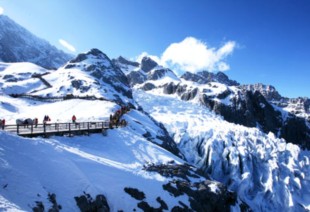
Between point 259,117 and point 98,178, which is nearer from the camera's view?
point 98,178

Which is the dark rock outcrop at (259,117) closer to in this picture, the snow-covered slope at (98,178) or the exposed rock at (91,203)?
the snow-covered slope at (98,178)

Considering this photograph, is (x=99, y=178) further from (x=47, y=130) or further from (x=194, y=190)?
(x=47, y=130)

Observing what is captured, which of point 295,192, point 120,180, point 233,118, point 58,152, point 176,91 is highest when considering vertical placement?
point 176,91

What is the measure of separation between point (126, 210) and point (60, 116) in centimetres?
3232

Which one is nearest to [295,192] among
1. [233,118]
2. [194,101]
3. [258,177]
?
[258,177]

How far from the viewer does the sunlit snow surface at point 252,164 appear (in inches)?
1838

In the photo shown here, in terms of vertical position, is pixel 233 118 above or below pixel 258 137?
above

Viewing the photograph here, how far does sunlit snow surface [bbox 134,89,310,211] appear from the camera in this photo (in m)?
46.7

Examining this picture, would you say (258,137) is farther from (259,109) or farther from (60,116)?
(259,109)

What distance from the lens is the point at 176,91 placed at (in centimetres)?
14838

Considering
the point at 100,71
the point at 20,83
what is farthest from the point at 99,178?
the point at 100,71

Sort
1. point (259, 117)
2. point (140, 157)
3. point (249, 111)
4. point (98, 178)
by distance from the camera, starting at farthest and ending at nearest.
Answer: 1. point (259, 117)
2. point (249, 111)
3. point (140, 157)
4. point (98, 178)

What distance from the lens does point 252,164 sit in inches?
2052

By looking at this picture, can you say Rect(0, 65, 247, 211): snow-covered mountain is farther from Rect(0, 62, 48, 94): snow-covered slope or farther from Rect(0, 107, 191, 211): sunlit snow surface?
Rect(0, 62, 48, 94): snow-covered slope
